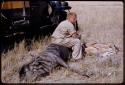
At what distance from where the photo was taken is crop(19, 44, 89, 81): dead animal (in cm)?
804

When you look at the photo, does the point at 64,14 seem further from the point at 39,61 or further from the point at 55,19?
the point at 39,61

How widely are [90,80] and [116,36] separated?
4709 mm

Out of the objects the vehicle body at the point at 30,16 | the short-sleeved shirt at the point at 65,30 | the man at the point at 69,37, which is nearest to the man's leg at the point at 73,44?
the man at the point at 69,37

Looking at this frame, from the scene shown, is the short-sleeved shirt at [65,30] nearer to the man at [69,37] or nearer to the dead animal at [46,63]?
the man at [69,37]

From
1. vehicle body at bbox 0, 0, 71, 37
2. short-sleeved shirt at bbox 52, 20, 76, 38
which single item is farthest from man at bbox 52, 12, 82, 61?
vehicle body at bbox 0, 0, 71, 37

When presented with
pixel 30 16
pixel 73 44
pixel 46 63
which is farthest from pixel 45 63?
pixel 30 16

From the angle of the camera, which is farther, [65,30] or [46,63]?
[65,30]

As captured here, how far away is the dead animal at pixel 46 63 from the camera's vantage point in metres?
8.04

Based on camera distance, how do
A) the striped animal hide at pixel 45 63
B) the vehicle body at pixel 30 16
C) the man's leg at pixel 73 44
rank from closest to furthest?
the striped animal hide at pixel 45 63 < the man's leg at pixel 73 44 < the vehicle body at pixel 30 16

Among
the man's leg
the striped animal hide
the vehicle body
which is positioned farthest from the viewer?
the vehicle body

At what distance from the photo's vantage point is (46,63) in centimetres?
844

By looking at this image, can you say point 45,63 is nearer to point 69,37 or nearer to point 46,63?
point 46,63

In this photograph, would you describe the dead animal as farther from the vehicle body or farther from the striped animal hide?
the vehicle body

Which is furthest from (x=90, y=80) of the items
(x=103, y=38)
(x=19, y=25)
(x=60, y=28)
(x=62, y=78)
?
(x=103, y=38)
